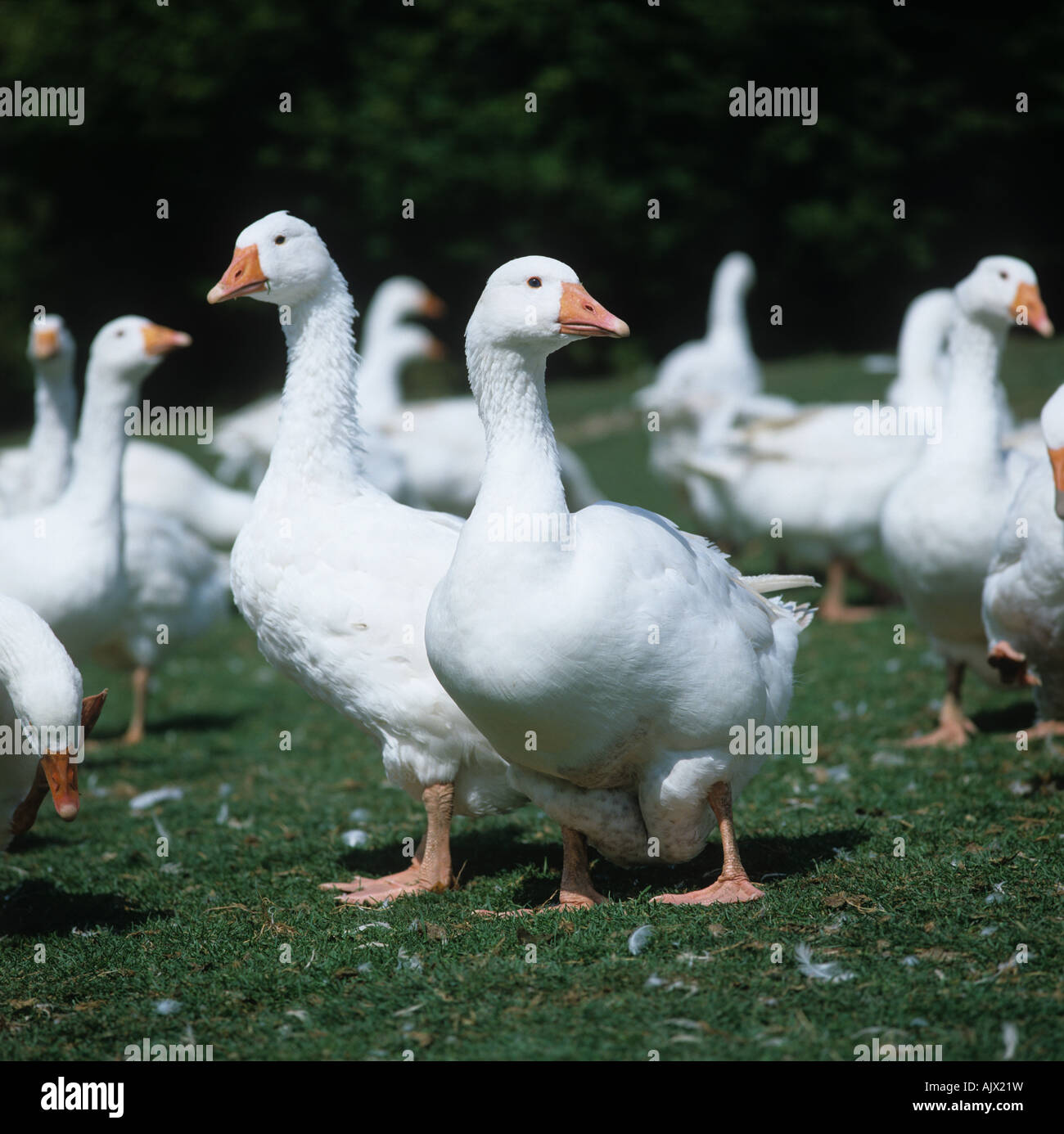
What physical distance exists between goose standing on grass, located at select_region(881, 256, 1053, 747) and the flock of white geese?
17 mm

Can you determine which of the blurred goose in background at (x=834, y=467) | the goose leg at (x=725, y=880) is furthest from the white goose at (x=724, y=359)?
the goose leg at (x=725, y=880)

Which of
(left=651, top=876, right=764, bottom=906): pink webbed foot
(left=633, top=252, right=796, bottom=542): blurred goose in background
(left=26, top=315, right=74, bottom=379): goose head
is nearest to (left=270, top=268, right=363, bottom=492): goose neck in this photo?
(left=651, top=876, right=764, bottom=906): pink webbed foot

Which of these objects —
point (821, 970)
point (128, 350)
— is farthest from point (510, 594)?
point (128, 350)

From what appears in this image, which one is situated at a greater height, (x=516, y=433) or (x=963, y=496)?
(x=516, y=433)

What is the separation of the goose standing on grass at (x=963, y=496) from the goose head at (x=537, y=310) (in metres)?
3.38

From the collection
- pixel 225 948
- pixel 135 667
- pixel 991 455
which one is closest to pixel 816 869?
pixel 225 948

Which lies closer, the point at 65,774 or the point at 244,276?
the point at 65,774

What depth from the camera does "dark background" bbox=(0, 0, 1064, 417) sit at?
1232 inches

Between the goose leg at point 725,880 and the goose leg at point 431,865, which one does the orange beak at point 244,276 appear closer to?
the goose leg at point 431,865

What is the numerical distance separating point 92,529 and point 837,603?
665cm

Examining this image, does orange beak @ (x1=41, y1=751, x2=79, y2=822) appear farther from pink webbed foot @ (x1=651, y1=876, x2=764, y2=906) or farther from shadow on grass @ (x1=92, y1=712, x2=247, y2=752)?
shadow on grass @ (x1=92, y1=712, x2=247, y2=752)

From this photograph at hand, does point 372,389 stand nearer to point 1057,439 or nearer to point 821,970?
point 1057,439

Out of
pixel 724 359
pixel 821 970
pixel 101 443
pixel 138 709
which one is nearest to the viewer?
pixel 821 970

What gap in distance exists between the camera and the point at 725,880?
4.65 meters
